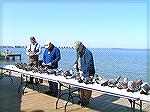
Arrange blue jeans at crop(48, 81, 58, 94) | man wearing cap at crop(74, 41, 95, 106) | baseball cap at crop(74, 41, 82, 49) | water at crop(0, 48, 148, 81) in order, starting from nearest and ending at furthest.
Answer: baseball cap at crop(74, 41, 82, 49)
man wearing cap at crop(74, 41, 95, 106)
blue jeans at crop(48, 81, 58, 94)
water at crop(0, 48, 148, 81)

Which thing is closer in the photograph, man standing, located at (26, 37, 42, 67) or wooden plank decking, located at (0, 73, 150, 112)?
wooden plank decking, located at (0, 73, 150, 112)

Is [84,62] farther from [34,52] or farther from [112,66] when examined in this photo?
[112,66]

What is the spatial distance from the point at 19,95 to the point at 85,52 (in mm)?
1988

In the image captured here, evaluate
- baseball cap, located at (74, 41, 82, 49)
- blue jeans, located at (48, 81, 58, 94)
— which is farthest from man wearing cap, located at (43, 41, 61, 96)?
baseball cap, located at (74, 41, 82, 49)

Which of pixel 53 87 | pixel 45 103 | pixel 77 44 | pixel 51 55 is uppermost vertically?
pixel 77 44

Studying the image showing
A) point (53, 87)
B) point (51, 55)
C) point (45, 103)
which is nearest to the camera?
point (45, 103)

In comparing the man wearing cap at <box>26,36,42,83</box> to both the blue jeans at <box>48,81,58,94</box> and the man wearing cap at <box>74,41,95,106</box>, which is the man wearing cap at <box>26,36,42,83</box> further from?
the man wearing cap at <box>74,41,95,106</box>

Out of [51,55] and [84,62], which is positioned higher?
[51,55]

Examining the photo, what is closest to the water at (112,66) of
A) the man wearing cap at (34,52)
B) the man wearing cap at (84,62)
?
the man wearing cap at (34,52)

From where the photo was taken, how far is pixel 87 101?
5.45 metres

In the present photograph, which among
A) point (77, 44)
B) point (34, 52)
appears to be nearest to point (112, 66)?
point (34, 52)

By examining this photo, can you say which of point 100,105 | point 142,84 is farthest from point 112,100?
point 142,84

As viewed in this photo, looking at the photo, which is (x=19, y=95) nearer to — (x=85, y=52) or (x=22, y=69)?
(x=22, y=69)

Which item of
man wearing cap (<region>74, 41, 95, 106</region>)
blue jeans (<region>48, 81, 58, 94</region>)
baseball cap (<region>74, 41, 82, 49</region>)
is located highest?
baseball cap (<region>74, 41, 82, 49</region>)
